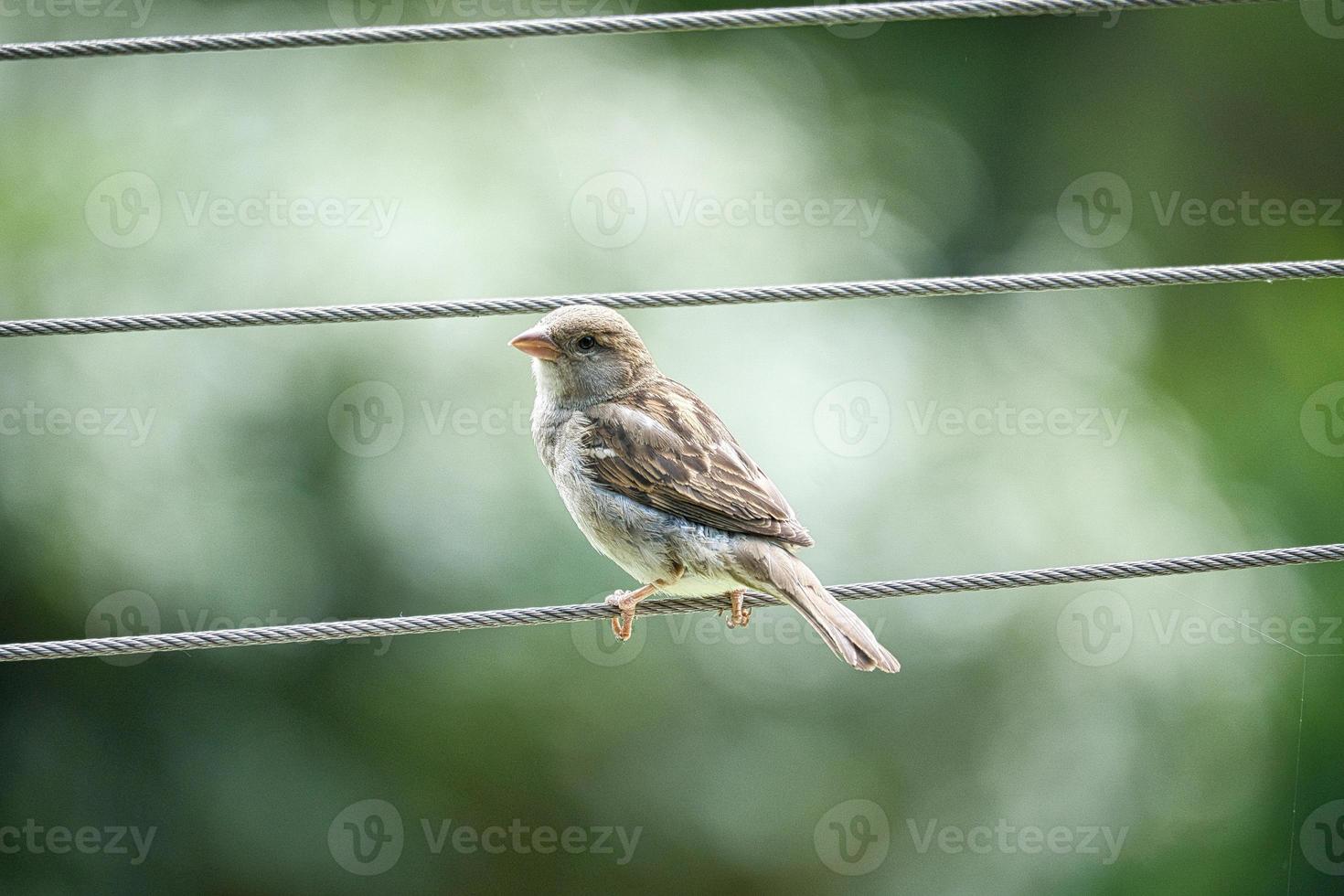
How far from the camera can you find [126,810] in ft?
23.0

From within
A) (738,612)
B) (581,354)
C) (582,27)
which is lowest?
(738,612)

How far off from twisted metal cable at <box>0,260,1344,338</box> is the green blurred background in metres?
3.16

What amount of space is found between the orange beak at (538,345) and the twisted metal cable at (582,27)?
152 cm

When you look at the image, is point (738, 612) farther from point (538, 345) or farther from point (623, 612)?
point (538, 345)

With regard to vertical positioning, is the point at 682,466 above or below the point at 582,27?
below

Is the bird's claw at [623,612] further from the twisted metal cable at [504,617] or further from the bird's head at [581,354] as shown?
the bird's head at [581,354]

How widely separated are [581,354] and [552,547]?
1894mm

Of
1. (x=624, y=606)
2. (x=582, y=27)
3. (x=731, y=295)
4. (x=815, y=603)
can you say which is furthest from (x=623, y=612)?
(x=582, y=27)

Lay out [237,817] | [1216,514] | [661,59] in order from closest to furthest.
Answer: [237,817] < [1216,514] < [661,59]

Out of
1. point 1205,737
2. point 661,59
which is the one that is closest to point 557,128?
point 661,59

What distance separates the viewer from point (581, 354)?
5492mm

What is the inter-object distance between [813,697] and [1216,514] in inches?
91.7

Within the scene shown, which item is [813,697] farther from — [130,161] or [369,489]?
[130,161]

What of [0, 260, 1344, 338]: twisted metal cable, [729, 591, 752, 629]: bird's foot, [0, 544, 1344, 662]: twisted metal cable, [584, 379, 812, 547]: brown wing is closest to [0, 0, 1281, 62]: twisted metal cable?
[0, 260, 1344, 338]: twisted metal cable
